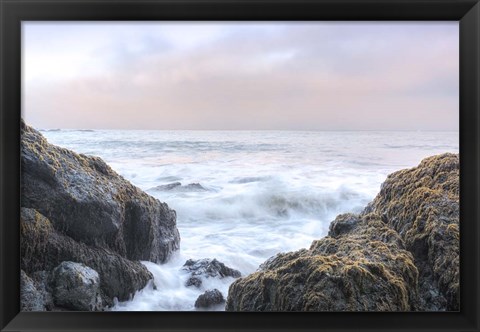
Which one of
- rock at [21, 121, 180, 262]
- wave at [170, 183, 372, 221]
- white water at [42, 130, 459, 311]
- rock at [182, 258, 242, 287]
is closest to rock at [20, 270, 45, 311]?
rock at [21, 121, 180, 262]

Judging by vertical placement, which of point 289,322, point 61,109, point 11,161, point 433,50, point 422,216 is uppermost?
point 433,50

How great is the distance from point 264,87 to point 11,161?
1191mm

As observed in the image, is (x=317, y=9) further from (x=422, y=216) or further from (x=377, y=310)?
(x=377, y=310)

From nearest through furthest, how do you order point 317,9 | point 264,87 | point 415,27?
point 317,9 < point 415,27 < point 264,87

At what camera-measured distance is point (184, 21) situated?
6.23ft

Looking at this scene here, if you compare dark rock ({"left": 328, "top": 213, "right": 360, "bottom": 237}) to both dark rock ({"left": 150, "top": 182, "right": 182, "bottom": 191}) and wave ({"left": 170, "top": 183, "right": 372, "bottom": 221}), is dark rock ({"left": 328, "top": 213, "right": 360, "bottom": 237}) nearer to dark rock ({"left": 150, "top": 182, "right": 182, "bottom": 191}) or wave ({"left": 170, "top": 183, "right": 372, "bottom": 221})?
wave ({"left": 170, "top": 183, "right": 372, "bottom": 221})

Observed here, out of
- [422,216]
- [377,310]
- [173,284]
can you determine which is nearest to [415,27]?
[422,216]

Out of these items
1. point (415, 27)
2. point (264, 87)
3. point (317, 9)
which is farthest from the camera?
point (264, 87)

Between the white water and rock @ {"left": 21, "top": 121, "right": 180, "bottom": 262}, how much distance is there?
0.06 meters

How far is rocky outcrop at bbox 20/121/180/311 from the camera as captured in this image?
1.90 metres

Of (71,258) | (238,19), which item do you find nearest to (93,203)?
(71,258)

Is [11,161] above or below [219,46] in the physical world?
below

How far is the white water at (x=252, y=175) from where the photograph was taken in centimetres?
205

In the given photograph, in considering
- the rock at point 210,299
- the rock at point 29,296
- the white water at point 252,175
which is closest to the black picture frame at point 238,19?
the rock at point 29,296
